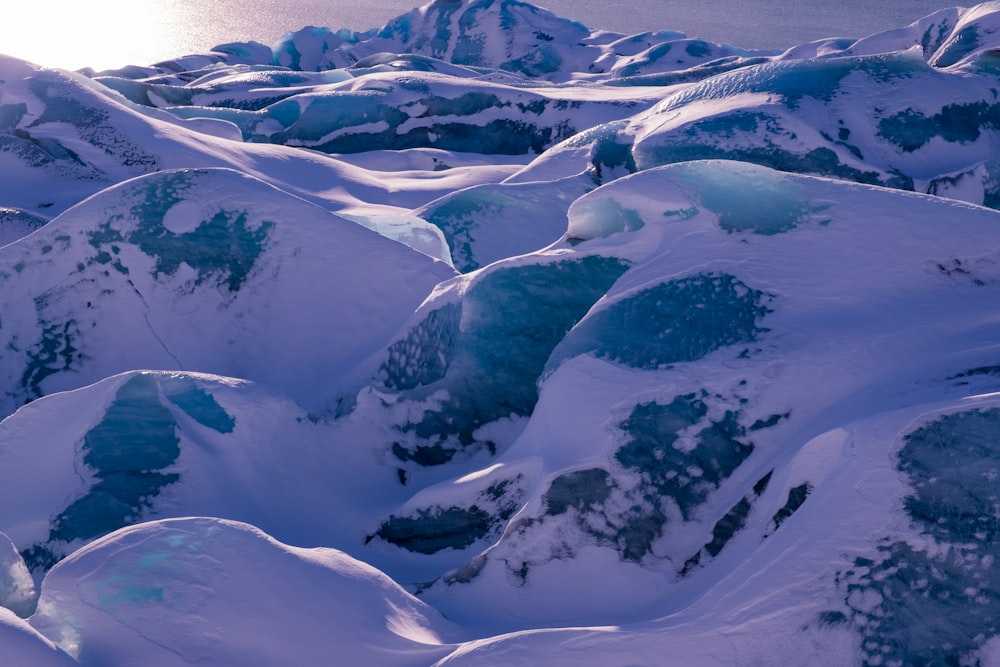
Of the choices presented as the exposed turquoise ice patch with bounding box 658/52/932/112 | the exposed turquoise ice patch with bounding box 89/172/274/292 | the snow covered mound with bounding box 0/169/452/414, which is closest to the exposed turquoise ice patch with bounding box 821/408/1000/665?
the snow covered mound with bounding box 0/169/452/414

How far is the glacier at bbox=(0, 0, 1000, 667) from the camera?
177 centimetres

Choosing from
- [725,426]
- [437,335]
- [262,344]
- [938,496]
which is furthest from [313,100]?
[938,496]

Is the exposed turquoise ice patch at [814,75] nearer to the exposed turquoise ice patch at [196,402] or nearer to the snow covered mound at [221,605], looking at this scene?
the exposed turquoise ice patch at [196,402]

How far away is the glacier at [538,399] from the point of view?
1.77m

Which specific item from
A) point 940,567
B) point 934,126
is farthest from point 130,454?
point 934,126

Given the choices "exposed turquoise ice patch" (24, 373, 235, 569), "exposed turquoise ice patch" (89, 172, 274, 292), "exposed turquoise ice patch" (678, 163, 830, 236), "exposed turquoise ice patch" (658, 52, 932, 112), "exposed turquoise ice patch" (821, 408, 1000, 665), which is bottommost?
"exposed turquoise ice patch" (24, 373, 235, 569)

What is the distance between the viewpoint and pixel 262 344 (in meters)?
3.69

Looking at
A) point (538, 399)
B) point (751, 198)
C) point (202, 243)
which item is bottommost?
point (538, 399)

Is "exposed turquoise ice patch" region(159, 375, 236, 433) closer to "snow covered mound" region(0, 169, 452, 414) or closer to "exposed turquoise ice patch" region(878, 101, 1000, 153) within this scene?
"snow covered mound" region(0, 169, 452, 414)

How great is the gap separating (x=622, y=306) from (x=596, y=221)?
1.87ft

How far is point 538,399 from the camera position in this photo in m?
2.64

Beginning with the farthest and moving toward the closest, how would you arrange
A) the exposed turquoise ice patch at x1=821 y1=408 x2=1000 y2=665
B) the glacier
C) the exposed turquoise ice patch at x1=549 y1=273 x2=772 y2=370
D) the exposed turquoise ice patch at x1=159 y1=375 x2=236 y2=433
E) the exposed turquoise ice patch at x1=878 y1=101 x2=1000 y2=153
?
the exposed turquoise ice patch at x1=878 y1=101 x2=1000 y2=153 < the exposed turquoise ice patch at x1=159 y1=375 x2=236 y2=433 < the exposed turquoise ice patch at x1=549 y1=273 x2=772 y2=370 < the glacier < the exposed turquoise ice patch at x1=821 y1=408 x2=1000 y2=665

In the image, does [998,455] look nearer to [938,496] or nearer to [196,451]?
[938,496]

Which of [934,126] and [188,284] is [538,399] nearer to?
[188,284]
